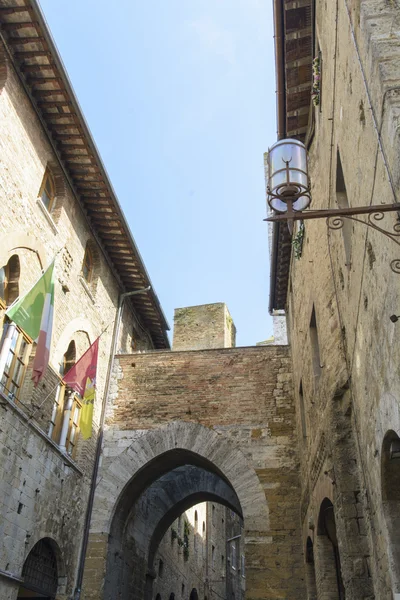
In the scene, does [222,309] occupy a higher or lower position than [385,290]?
higher

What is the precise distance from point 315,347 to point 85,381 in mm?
3479

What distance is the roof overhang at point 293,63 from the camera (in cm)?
710

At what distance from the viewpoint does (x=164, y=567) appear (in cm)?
1393

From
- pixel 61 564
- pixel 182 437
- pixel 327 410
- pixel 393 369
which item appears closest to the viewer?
pixel 393 369

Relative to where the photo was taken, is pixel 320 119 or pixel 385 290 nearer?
pixel 385 290

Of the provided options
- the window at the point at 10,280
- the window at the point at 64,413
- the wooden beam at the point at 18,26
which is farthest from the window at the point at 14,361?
the wooden beam at the point at 18,26

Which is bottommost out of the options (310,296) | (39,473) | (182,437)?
(39,473)

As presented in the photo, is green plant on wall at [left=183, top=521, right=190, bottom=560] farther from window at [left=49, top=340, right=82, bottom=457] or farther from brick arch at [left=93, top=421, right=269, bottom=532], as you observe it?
window at [left=49, top=340, right=82, bottom=457]

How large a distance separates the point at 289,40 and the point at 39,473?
6897 millimetres

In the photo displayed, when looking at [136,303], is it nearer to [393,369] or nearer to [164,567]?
[164,567]

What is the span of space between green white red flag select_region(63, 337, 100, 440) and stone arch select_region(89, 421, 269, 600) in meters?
2.07

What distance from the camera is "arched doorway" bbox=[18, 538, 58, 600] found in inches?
311

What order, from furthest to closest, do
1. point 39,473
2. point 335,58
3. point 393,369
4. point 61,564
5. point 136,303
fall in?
point 136,303
point 61,564
point 39,473
point 335,58
point 393,369

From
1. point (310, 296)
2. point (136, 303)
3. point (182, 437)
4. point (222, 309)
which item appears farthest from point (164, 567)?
point (310, 296)
